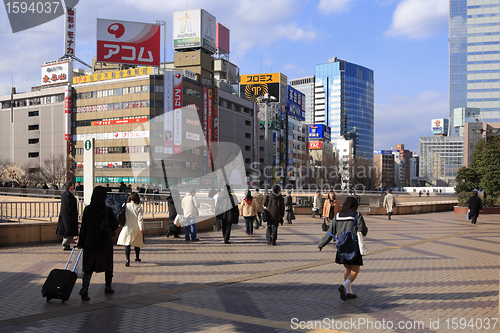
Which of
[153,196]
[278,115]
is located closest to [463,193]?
[153,196]

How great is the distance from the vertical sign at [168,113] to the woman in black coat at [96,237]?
62.9 metres

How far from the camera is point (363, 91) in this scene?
606 ft

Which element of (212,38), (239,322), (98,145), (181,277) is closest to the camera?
(239,322)

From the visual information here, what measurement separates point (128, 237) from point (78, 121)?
2861 inches

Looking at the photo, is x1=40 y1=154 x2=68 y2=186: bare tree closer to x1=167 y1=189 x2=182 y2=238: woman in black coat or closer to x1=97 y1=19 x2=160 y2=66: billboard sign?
A: x1=97 y1=19 x2=160 y2=66: billboard sign

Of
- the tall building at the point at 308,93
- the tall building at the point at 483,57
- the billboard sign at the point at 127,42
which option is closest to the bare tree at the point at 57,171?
the billboard sign at the point at 127,42

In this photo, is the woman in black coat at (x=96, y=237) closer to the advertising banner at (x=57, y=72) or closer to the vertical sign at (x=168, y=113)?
the vertical sign at (x=168, y=113)

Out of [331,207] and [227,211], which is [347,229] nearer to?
[227,211]

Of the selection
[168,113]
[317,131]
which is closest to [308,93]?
[317,131]

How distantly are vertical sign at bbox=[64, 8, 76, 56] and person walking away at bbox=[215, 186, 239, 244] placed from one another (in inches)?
2639

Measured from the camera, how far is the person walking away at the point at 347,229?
6637 millimetres

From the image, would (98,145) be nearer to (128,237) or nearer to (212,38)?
(212,38)

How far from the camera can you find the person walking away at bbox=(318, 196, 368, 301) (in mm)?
6637

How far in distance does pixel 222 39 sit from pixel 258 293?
288 ft
